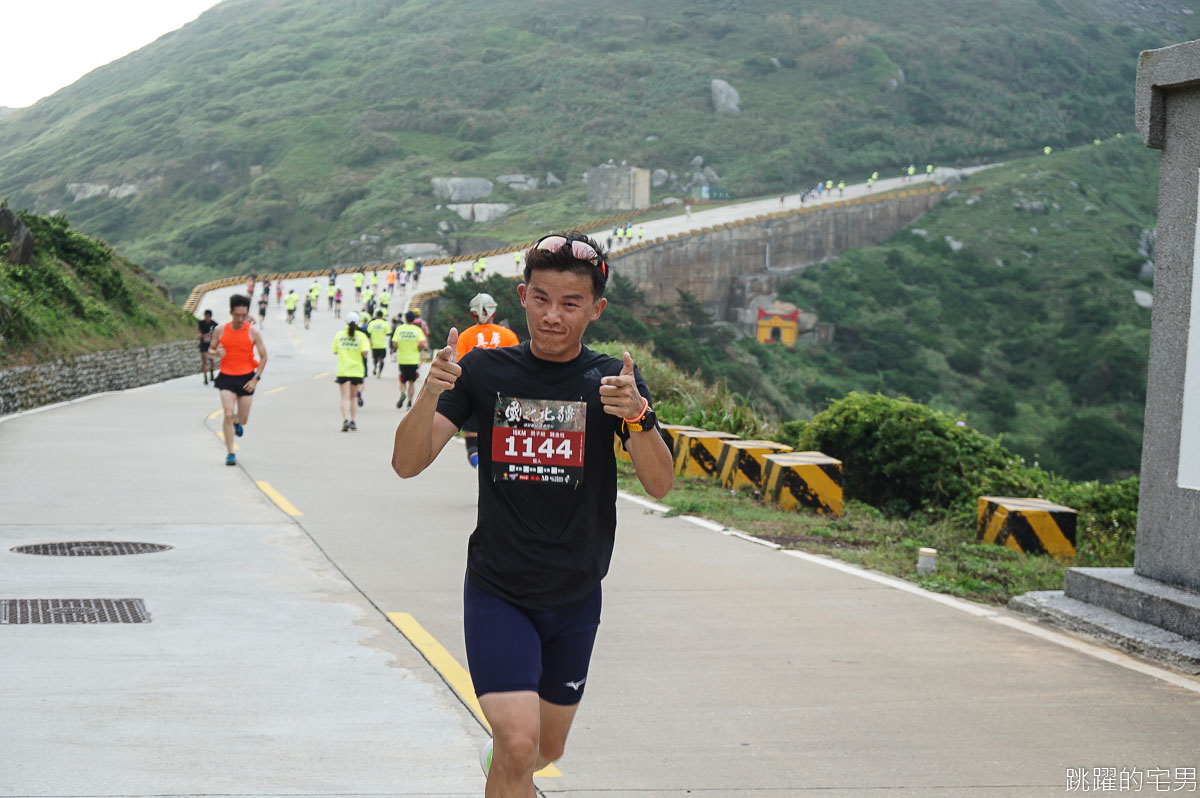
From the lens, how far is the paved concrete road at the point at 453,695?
16.5 ft

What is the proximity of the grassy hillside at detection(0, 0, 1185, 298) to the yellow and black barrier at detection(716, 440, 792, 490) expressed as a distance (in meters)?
90.2

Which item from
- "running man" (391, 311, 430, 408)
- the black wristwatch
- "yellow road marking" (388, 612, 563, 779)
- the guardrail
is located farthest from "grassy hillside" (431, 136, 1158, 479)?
the black wristwatch

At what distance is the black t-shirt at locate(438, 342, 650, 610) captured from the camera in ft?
12.5

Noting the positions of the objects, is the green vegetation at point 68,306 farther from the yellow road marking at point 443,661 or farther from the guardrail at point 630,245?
the guardrail at point 630,245

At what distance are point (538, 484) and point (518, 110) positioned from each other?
140931 millimetres

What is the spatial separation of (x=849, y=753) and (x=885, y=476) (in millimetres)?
8625

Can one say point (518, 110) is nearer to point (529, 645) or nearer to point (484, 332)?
point (484, 332)

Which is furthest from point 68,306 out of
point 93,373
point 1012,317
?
point 1012,317

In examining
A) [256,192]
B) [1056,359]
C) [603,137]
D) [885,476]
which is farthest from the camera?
[603,137]

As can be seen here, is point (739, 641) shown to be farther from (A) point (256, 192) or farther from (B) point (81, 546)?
(A) point (256, 192)

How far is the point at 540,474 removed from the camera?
386 centimetres

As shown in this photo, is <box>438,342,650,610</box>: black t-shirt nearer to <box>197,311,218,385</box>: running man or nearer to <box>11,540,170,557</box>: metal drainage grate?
<box>11,540,170,557</box>: metal drainage grate

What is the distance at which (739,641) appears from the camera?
730 centimetres

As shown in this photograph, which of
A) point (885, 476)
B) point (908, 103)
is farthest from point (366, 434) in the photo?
point (908, 103)
